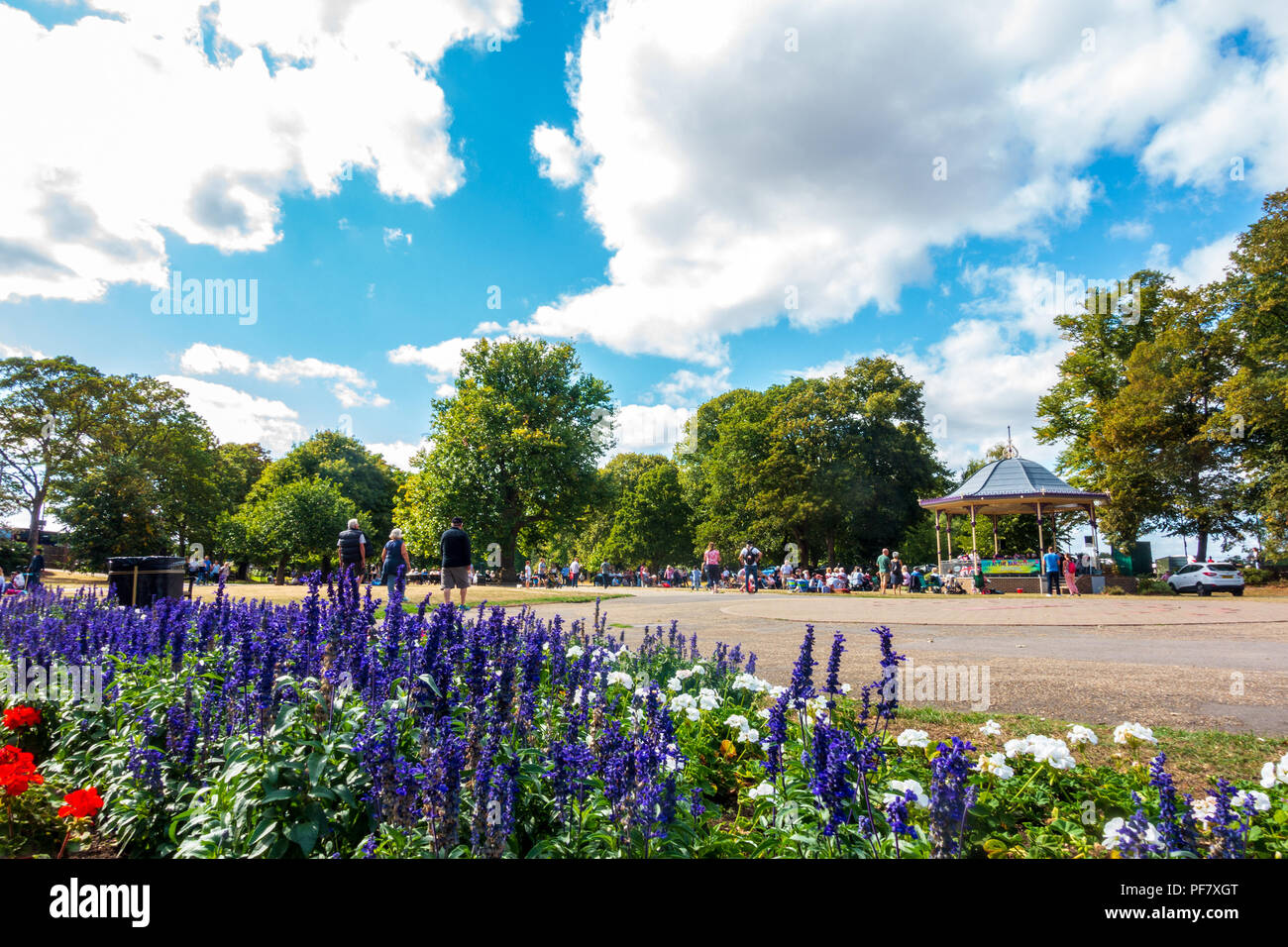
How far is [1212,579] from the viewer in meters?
28.9

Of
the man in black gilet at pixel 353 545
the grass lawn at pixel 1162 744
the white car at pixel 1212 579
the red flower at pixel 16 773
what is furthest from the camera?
the white car at pixel 1212 579

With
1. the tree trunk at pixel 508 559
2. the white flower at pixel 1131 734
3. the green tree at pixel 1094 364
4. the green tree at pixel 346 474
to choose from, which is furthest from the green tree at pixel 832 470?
the white flower at pixel 1131 734

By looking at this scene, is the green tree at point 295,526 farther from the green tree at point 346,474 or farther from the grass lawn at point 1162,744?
the grass lawn at point 1162,744

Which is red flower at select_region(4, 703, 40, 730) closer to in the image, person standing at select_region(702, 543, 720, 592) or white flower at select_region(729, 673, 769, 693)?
white flower at select_region(729, 673, 769, 693)

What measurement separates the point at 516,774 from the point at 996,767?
1.99 meters

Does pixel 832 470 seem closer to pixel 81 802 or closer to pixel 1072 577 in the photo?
pixel 1072 577

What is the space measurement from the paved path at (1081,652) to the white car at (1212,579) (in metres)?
18.3

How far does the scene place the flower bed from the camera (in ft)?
7.22

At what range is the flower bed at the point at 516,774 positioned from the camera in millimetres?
2199

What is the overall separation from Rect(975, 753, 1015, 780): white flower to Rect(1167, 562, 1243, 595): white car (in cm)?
3513

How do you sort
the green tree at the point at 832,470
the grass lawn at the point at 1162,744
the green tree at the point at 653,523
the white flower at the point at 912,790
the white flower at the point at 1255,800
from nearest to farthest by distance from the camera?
the white flower at the point at 1255,800, the white flower at the point at 912,790, the grass lawn at the point at 1162,744, the green tree at the point at 832,470, the green tree at the point at 653,523

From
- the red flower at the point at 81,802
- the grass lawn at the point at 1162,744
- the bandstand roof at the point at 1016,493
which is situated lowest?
the grass lawn at the point at 1162,744

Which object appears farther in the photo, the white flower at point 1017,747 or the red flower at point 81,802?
the white flower at point 1017,747
